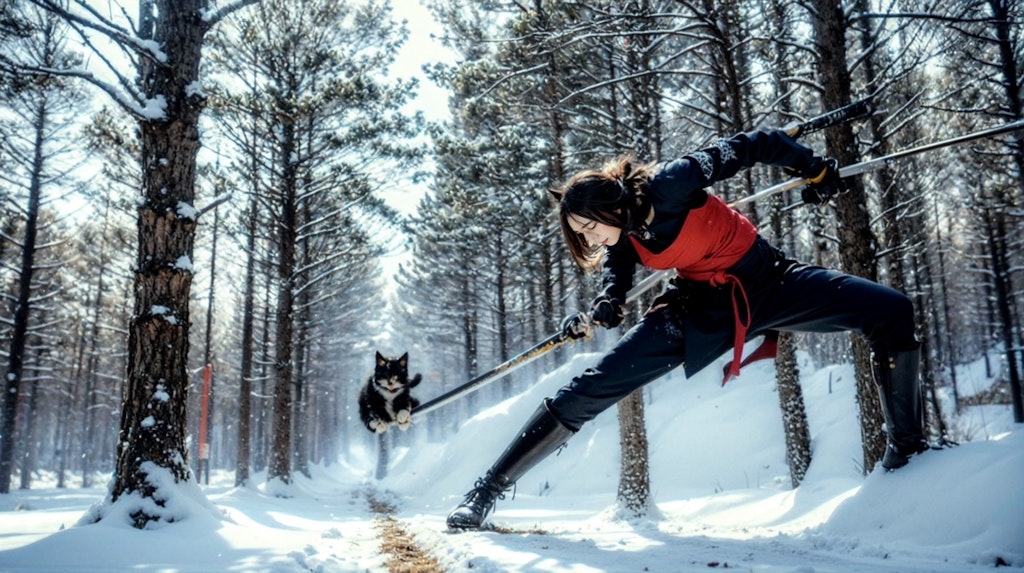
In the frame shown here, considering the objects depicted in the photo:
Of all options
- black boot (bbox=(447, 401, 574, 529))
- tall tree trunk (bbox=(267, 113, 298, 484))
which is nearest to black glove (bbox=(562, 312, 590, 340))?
black boot (bbox=(447, 401, 574, 529))

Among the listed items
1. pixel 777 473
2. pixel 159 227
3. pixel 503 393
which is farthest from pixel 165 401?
pixel 503 393

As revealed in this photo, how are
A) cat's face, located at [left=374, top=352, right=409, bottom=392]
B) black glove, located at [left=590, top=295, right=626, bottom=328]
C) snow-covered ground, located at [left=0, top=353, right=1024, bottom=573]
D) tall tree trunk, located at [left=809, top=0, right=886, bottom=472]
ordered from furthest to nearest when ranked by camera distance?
tall tree trunk, located at [left=809, top=0, right=886, bottom=472], cat's face, located at [left=374, top=352, right=409, bottom=392], black glove, located at [left=590, top=295, right=626, bottom=328], snow-covered ground, located at [left=0, top=353, right=1024, bottom=573]

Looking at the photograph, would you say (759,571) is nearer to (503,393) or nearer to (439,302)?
(503,393)

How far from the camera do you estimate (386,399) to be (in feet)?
14.9

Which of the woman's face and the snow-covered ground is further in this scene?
the woman's face

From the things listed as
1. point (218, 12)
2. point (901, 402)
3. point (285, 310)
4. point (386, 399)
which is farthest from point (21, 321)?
point (901, 402)

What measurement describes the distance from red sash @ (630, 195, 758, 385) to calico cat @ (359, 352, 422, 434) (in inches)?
83.7

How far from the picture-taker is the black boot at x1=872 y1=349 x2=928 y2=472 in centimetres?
279

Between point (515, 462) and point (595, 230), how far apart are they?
1.40 metres

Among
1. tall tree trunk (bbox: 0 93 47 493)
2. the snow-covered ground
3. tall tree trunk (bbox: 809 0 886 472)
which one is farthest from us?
tall tree trunk (bbox: 0 93 47 493)

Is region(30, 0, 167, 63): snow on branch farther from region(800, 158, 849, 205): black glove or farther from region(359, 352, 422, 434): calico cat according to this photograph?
region(800, 158, 849, 205): black glove

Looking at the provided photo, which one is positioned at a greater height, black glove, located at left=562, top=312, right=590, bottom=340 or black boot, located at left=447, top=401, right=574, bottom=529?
black glove, located at left=562, top=312, right=590, bottom=340

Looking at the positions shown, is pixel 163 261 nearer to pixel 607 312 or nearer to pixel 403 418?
pixel 403 418

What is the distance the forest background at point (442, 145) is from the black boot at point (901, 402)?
2448 millimetres
